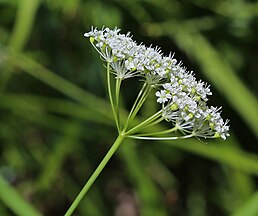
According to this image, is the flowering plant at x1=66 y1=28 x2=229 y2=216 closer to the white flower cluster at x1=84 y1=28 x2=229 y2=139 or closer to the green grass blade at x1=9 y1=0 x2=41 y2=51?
the white flower cluster at x1=84 y1=28 x2=229 y2=139

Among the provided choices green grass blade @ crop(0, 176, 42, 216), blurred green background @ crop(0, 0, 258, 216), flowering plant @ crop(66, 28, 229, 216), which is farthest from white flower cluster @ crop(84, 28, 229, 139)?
blurred green background @ crop(0, 0, 258, 216)

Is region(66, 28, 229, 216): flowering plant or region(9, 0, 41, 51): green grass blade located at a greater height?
region(66, 28, 229, 216): flowering plant

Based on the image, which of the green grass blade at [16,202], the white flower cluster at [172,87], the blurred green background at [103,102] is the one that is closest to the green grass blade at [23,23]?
the blurred green background at [103,102]

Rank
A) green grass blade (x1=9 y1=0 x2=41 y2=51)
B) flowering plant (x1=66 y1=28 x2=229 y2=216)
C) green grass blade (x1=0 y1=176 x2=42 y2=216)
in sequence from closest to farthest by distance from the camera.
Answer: flowering plant (x1=66 y1=28 x2=229 y2=216)
green grass blade (x1=0 y1=176 x2=42 y2=216)
green grass blade (x1=9 y1=0 x2=41 y2=51)

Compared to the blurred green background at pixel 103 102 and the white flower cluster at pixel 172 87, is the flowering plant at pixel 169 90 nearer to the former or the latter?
the white flower cluster at pixel 172 87

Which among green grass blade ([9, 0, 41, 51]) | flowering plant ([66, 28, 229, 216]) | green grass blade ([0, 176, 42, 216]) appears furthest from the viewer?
green grass blade ([9, 0, 41, 51])

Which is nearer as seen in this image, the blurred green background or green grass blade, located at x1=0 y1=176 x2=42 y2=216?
green grass blade, located at x1=0 y1=176 x2=42 y2=216

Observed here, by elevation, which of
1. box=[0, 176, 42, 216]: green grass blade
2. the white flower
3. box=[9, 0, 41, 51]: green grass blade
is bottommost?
box=[0, 176, 42, 216]: green grass blade
